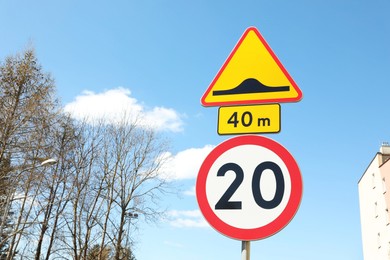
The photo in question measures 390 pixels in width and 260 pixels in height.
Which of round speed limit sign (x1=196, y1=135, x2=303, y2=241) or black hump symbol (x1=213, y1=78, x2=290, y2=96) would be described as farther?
black hump symbol (x1=213, y1=78, x2=290, y2=96)

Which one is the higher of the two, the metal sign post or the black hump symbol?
the black hump symbol

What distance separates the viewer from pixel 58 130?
2914 cm

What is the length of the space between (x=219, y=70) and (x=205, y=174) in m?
1.04

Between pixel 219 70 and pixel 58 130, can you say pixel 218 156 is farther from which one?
pixel 58 130

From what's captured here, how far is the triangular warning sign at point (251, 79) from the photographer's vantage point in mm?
3266

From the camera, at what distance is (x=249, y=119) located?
315 centimetres

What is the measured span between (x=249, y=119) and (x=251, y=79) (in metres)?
0.41

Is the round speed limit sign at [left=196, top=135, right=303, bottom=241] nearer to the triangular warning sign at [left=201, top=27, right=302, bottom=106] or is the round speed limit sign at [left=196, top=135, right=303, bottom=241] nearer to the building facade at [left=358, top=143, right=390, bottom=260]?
the triangular warning sign at [left=201, top=27, right=302, bottom=106]

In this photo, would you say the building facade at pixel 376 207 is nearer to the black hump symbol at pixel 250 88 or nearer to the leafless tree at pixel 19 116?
the leafless tree at pixel 19 116

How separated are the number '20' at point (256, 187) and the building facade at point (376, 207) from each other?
31402 millimetres

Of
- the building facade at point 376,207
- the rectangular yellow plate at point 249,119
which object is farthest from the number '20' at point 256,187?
the building facade at point 376,207

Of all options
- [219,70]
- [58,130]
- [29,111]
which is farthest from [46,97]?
[219,70]

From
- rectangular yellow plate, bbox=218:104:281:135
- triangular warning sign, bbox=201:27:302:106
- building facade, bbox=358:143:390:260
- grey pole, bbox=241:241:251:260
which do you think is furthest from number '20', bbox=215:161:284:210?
building facade, bbox=358:143:390:260

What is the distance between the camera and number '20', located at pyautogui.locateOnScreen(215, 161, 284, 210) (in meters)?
2.69
